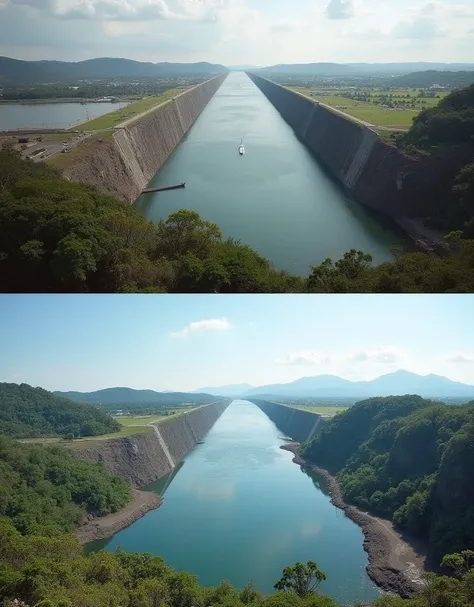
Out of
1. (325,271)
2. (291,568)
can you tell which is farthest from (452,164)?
(291,568)

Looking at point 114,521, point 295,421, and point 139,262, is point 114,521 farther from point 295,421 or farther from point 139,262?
point 295,421

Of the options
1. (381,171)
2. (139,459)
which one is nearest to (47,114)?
(381,171)

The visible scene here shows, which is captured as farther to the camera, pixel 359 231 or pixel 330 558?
pixel 359 231

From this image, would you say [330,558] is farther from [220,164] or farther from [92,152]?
[220,164]

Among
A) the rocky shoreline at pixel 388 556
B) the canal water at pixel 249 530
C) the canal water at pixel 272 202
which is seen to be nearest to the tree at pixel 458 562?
the rocky shoreline at pixel 388 556

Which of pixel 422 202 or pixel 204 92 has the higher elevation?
pixel 204 92

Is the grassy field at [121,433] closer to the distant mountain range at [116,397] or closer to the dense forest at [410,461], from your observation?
the distant mountain range at [116,397]
